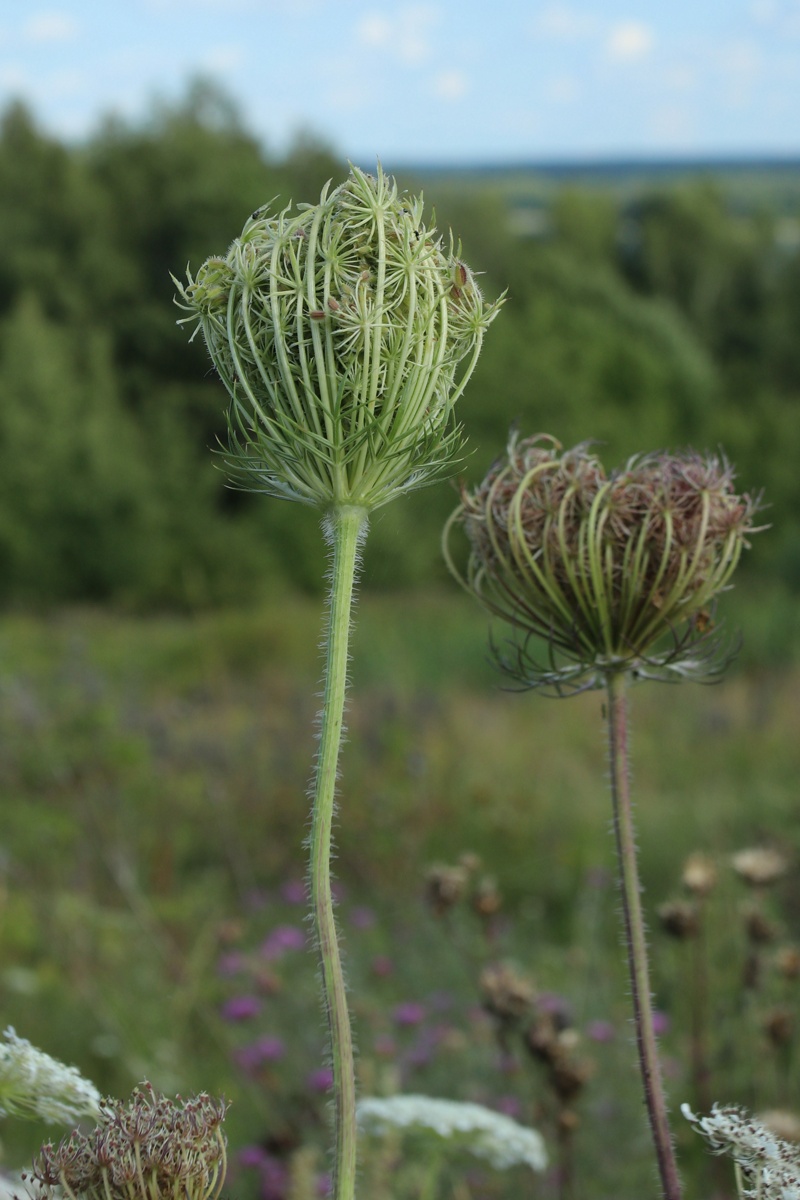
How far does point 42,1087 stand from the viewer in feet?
3.05

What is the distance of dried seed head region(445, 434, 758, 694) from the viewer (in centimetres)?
132

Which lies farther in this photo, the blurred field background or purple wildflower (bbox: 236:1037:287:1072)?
the blurred field background

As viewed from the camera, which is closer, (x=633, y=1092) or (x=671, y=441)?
(x=633, y=1092)

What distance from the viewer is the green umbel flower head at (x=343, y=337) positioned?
3.17 feet

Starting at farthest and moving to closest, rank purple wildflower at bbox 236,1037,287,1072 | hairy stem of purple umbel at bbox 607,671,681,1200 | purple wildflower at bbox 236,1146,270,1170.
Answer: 1. purple wildflower at bbox 236,1037,287,1072
2. purple wildflower at bbox 236,1146,270,1170
3. hairy stem of purple umbel at bbox 607,671,681,1200

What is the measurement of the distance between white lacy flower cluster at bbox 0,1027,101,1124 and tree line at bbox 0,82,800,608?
66.0ft

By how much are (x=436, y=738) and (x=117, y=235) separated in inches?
873

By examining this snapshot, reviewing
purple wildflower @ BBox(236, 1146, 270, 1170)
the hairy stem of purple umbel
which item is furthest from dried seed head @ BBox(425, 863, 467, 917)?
the hairy stem of purple umbel

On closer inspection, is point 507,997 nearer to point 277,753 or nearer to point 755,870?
point 755,870

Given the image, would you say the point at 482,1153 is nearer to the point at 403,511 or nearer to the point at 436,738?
the point at 436,738

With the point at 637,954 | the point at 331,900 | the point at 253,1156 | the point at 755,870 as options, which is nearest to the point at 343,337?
the point at 331,900

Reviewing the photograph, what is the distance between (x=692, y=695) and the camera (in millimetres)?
11820

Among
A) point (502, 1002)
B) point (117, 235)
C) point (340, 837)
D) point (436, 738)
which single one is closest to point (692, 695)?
point (436, 738)

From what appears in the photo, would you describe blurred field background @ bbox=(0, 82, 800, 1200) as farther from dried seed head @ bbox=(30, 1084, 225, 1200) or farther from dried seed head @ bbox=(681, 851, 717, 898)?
dried seed head @ bbox=(681, 851, 717, 898)
